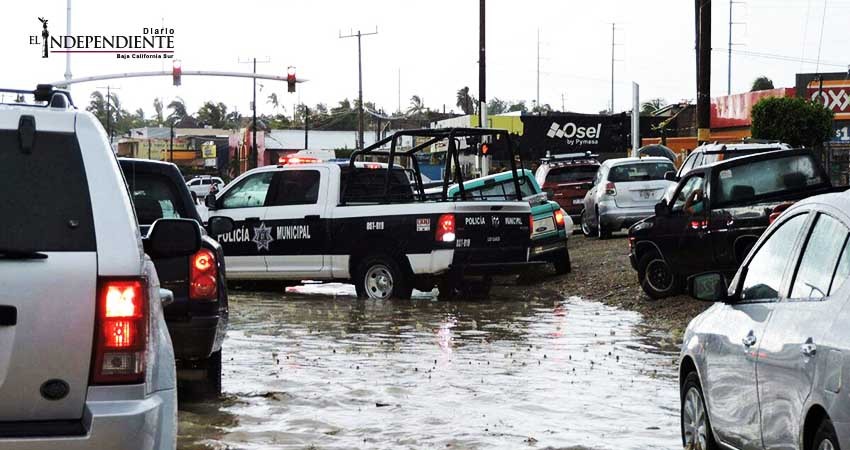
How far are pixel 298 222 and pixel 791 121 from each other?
73.4 feet

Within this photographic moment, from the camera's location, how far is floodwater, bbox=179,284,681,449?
8.92m

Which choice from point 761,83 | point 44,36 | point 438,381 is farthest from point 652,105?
point 438,381

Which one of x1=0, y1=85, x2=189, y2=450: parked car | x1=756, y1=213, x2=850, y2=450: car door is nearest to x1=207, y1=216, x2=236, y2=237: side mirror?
x1=756, y1=213, x2=850, y2=450: car door

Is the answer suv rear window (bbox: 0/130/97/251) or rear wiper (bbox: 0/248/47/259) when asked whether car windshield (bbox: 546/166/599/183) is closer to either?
suv rear window (bbox: 0/130/97/251)

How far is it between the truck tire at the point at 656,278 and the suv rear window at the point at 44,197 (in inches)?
511

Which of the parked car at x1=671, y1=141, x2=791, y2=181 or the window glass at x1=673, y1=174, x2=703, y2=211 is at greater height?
the parked car at x1=671, y1=141, x2=791, y2=181

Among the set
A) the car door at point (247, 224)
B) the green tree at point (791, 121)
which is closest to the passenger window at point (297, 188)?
the car door at point (247, 224)

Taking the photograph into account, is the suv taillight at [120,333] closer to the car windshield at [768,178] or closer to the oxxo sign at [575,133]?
the car windshield at [768,178]

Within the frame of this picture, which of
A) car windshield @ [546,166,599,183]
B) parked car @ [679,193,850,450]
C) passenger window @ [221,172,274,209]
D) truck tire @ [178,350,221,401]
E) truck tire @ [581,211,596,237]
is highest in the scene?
car windshield @ [546,166,599,183]

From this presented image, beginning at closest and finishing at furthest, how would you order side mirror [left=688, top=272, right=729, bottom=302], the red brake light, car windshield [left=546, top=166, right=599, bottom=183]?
side mirror [left=688, top=272, right=729, bottom=302]
the red brake light
car windshield [left=546, top=166, right=599, bottom=183]

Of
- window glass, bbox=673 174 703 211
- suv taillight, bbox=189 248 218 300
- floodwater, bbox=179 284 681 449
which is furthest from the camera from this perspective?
window glass, bbox=673 174 703 211

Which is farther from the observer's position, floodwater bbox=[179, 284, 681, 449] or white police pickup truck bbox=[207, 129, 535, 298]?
white police pickup truck bbox=[207, 129, 535, 298]

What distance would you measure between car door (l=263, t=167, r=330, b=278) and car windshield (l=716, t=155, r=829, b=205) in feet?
17.6

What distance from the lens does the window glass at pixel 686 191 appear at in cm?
1683
